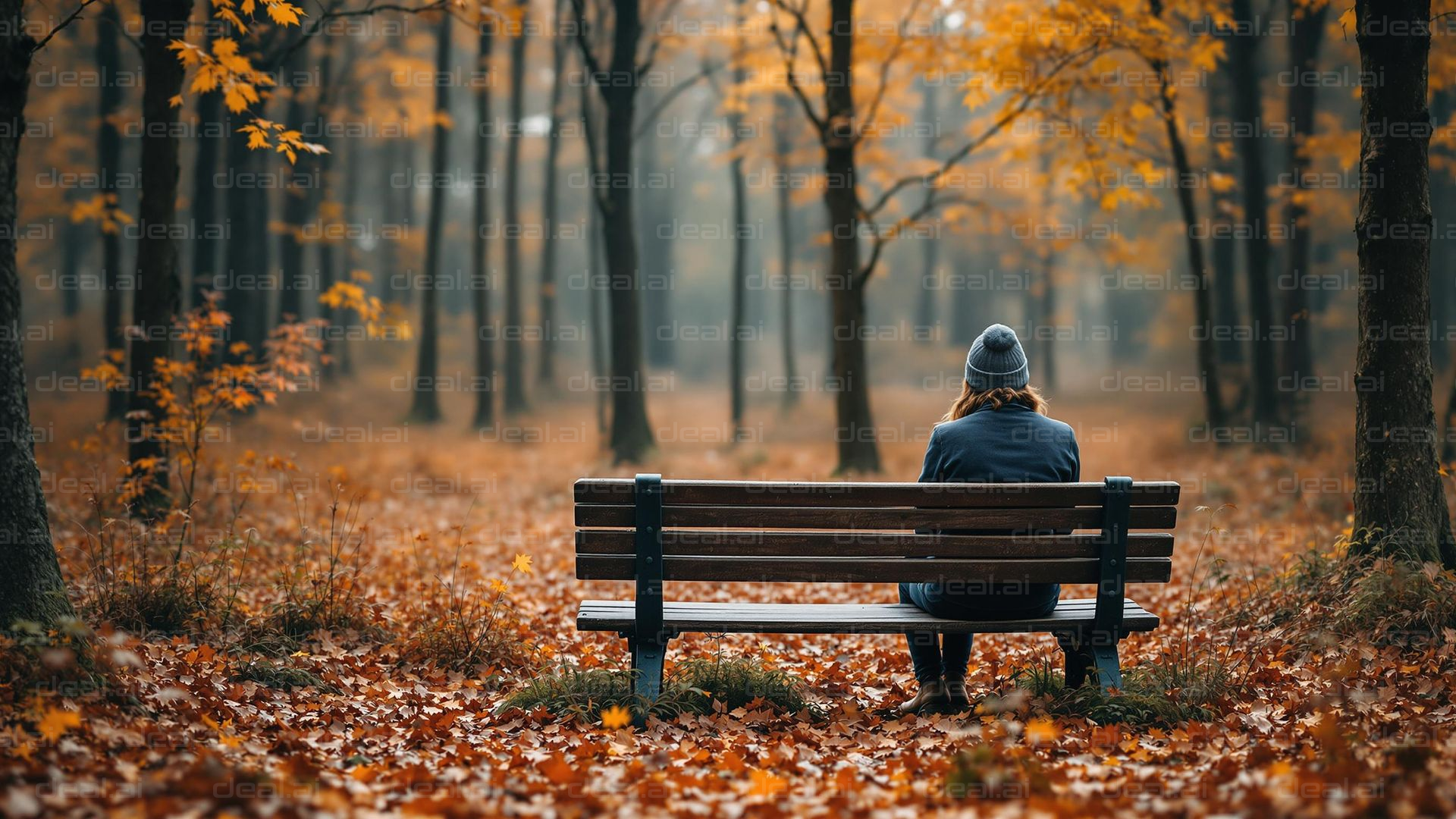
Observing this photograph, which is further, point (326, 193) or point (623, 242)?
point (326, 193)

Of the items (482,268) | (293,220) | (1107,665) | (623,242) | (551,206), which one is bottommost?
(1107,665)

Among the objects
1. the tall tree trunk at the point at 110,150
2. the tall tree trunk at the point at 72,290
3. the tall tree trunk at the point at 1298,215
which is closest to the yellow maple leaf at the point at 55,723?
the tall tree trunk at the point at 1298,215

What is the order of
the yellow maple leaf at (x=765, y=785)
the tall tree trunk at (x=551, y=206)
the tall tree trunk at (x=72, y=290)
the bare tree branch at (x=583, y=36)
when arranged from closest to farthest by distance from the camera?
1. the yellow maple leaf at (x=765, y=785)
2. the bare tree branch at (x=583, y=36)
3. the tall tree trunk at (x=551, y=206)
4. the tall tree trunk at (x=72, y=290)

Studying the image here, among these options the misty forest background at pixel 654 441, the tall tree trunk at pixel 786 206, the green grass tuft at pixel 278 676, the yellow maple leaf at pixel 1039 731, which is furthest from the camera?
the tall tree trunk at pixel 786 206

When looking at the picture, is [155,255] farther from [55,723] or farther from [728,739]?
[728,739]

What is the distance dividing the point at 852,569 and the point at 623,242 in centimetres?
1011

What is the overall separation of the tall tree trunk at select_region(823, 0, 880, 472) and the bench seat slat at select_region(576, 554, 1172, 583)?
7353 mm

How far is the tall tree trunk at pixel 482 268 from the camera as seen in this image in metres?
18.4

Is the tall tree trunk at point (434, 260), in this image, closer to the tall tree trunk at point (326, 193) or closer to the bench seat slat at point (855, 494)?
the tall tree trunk at point (326, 193)

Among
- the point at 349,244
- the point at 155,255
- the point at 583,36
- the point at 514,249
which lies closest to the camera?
the point at 155,255

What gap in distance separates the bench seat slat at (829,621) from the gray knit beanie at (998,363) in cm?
109

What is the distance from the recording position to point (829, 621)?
4.16m

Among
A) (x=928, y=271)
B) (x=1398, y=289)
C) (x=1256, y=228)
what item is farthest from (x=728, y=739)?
(x=928, y=271)

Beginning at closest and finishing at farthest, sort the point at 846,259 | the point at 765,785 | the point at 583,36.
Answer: the point at 765,785 → the point at 846,259 → the point at 583,36
